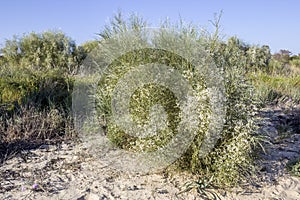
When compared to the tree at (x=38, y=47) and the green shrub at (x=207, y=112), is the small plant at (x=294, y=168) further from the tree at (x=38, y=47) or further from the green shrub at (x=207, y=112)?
the tree at (x=38, y=47)

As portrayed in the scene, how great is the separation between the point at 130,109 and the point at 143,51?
66 cm

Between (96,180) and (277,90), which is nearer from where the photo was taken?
(96,180)

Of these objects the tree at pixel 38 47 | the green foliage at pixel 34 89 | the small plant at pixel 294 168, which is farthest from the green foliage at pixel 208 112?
the tree at pixel 38 47

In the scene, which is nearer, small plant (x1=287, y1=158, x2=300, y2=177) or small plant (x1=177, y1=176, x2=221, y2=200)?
small plant (x1=177, y1=176, x2=221, y2=200)

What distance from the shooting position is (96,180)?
290 centimetres

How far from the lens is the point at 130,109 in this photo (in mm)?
3055

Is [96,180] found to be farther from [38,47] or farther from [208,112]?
[38,47]

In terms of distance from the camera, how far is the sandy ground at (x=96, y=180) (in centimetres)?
265

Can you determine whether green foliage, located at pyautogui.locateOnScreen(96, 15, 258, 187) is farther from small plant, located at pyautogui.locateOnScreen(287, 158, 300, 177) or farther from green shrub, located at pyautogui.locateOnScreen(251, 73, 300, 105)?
green shrub, located at pyautogui.locateOnScreen(251, 73, 300, 105)

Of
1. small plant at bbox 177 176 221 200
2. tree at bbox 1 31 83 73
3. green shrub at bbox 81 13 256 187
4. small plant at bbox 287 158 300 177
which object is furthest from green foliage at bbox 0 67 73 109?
tree at bbox 1 31 83 73

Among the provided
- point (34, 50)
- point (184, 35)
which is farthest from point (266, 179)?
point (34, 50)

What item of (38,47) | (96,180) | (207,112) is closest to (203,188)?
(207,112)

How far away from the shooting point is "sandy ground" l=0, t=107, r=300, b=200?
2.65 m

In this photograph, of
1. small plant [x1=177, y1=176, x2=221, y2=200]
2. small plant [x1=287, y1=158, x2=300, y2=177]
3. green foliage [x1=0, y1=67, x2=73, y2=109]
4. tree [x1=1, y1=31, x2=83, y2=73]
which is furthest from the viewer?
tree [x1=1, y1=31, x2=83, y2=73]
